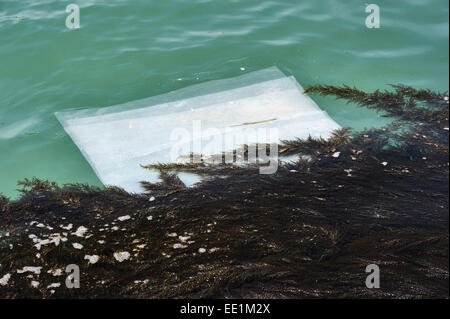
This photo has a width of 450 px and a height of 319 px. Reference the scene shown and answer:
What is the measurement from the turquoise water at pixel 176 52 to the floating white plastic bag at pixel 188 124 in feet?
0.44

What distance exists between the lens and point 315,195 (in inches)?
116

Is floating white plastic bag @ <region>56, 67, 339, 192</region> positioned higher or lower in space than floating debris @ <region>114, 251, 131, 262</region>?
higher

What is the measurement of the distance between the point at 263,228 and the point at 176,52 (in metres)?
2.35

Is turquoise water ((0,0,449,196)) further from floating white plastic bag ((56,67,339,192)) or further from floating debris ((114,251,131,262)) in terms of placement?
floating debris ((114,251,131,262))

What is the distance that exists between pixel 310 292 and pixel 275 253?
0.29 m

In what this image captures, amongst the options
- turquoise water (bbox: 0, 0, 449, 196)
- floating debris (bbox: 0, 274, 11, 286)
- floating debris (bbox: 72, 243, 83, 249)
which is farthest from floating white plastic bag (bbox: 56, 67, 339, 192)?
floating debris (bbox: 0, 274, 11, 286)

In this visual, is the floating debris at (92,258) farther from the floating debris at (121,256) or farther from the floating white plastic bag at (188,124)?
the floating white plastic bag at (188,124)

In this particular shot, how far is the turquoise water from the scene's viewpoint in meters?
3.83

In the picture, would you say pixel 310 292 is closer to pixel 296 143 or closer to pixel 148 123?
pixel 296 143

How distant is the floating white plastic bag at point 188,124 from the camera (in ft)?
11.1

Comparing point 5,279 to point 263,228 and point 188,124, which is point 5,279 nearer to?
point 263,228

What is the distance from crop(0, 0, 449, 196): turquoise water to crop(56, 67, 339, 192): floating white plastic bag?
134 mm

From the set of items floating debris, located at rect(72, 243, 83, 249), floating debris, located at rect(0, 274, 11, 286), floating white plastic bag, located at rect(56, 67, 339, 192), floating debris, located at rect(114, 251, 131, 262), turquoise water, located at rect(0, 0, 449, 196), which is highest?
turquoise water, located at rect(0, 0, 449, 196)
